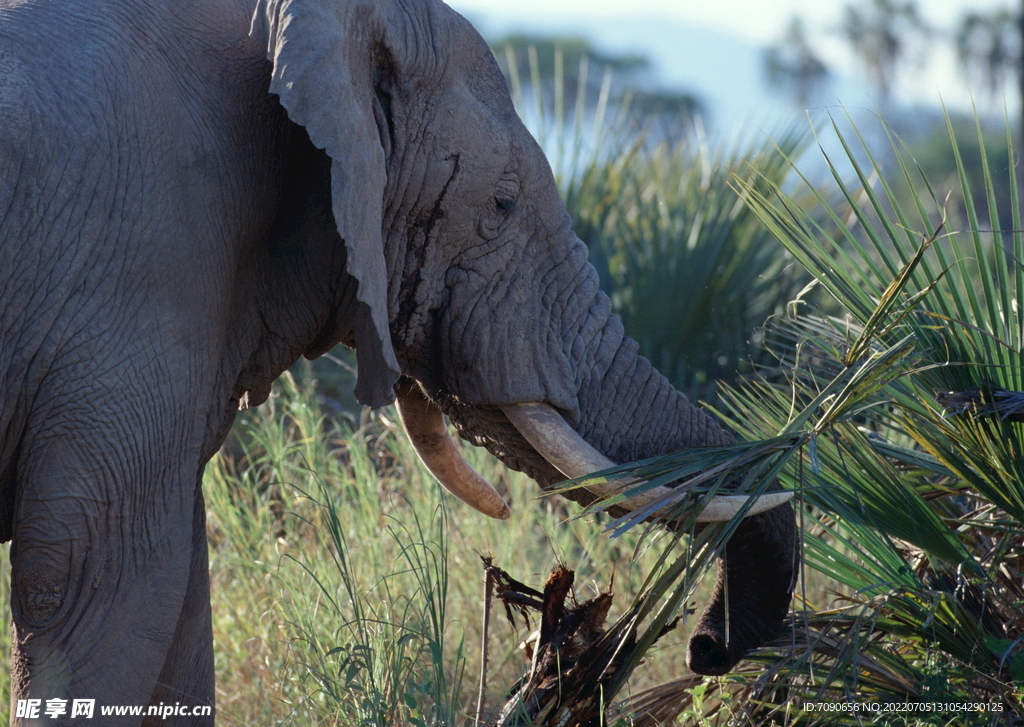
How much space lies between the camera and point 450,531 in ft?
17.3

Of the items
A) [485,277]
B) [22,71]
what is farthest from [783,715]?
[22,71]

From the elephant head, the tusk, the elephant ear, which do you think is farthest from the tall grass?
the elephant ear

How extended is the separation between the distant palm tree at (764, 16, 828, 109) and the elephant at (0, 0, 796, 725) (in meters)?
68.2

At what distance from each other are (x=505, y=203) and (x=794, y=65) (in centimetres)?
6908

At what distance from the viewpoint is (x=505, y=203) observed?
320 cm

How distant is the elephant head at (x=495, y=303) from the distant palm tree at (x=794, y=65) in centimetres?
6813

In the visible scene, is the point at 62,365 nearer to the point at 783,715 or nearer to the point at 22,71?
the point at 22,71

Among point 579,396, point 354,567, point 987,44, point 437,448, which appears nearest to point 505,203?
point 579,396

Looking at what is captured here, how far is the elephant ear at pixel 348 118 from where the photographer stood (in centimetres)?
270

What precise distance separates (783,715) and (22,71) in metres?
2.74

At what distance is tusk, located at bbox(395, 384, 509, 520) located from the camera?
3.72 metres

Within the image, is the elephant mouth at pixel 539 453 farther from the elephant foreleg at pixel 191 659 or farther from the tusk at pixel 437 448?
the elephant foreleg at pixel 191 659

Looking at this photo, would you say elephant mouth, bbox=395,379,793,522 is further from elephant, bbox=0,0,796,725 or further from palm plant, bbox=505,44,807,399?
palm plant, bbox=505,44,807,399

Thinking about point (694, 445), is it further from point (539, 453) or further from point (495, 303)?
point (495, 303)
